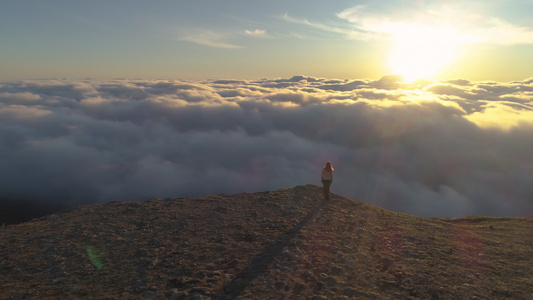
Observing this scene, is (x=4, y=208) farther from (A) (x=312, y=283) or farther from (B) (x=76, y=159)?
(A) (x=312, y=283)

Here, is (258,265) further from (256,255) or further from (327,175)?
A: (327,175)

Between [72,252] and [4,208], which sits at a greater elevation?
[72,252]

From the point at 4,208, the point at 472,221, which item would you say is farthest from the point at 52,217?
the point at 4,208

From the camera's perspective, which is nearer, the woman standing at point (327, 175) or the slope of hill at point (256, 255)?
the slope of hill at point (256, 255)

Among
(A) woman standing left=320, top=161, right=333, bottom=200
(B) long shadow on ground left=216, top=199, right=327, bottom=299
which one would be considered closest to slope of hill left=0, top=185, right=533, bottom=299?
(B) long shadow on ground left=216, top=199, right=327, bottom=299

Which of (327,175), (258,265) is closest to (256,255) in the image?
(258,265)

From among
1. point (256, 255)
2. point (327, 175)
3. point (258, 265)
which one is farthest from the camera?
point (327, 175)

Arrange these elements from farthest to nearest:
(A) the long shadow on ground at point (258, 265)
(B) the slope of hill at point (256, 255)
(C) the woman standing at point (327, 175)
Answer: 1. (C) the woman standing at point (327, 175)
2. (B) the slope of hill at point (256, 255)
3. (A) the long shadow on ground at point (258, 265)

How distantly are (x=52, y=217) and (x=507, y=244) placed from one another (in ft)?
52.7

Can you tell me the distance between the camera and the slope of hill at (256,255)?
699 cm

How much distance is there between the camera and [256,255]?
28.0 ft

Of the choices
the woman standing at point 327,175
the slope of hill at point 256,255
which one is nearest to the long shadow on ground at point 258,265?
the slope of hill at point 256,255

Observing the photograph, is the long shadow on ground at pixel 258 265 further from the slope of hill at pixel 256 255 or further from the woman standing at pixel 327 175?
the woman standing at pixel 327 175

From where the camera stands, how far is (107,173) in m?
113
